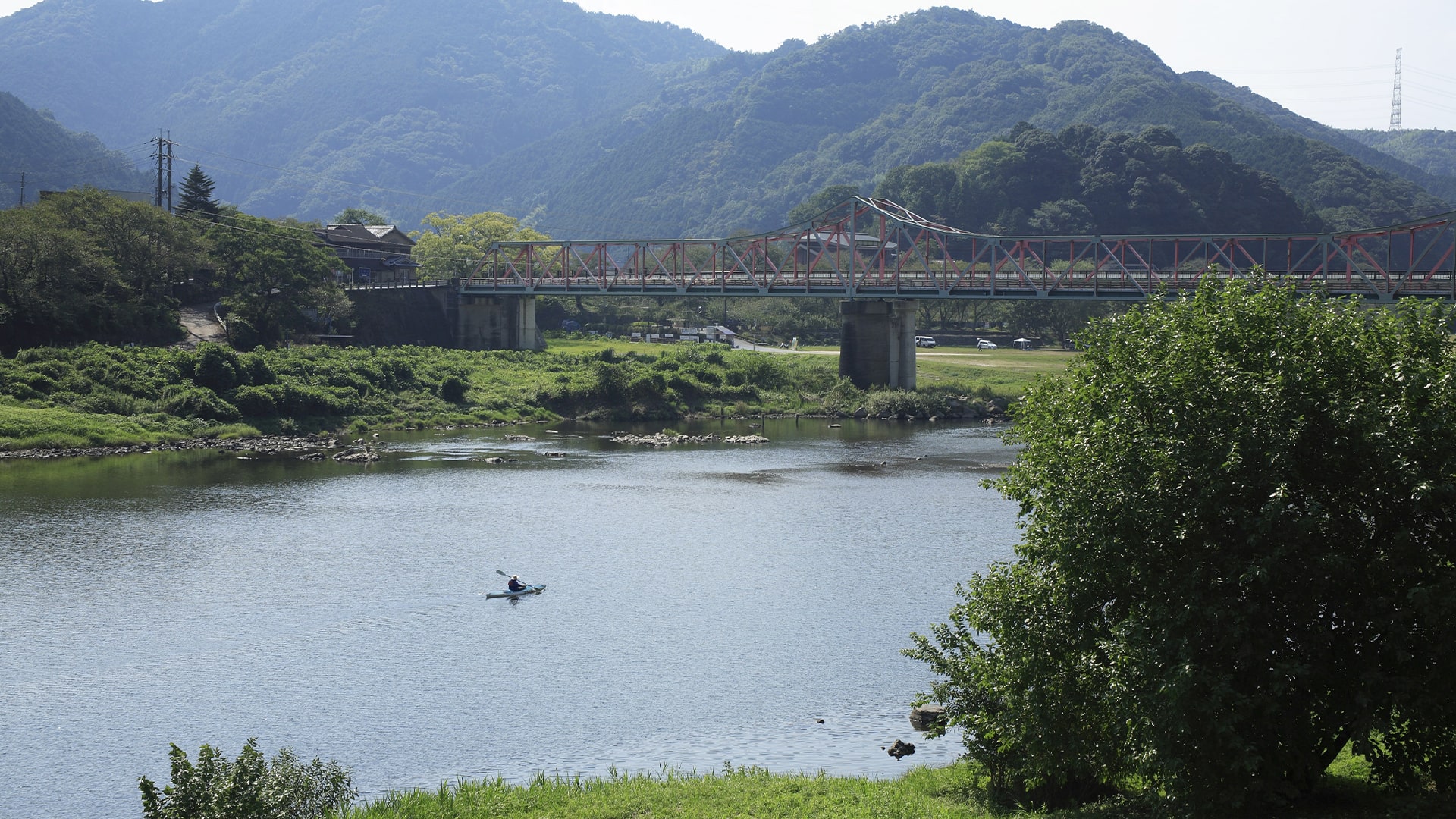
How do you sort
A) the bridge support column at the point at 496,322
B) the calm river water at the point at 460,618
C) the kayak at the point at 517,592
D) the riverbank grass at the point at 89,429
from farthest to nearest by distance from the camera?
the bridge support column at the point at 496,322 → the riverbank grass at the point at 89,429 → the kayak at the point at 517,592 → the calm river water at the point at 460,618

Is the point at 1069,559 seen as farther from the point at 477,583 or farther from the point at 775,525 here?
the point at 775,525

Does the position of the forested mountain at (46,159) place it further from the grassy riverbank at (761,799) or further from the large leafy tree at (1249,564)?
the large leafy tree at (1249,564)

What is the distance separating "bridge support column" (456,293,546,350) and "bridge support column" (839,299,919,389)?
74.7 feet

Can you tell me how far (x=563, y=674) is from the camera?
842 inches

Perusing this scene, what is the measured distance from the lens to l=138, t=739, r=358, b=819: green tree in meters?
13.0

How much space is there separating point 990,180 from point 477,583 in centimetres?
10071

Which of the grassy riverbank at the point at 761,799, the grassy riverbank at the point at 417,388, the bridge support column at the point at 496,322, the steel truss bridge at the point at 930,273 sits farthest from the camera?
the bridge support column at the point at 496,322

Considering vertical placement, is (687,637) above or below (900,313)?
below

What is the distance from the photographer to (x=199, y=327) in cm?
6394

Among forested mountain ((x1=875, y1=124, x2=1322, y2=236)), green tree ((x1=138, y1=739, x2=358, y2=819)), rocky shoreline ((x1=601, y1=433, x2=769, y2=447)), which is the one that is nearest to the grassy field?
rocky shoreline ((x1=601, y1=433, x2=769, y2=447))

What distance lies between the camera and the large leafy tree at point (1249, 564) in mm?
12227

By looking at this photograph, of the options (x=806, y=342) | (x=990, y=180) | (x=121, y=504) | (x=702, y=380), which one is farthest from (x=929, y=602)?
(x=990, y=180)

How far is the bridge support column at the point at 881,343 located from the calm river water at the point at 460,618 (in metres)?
25.4

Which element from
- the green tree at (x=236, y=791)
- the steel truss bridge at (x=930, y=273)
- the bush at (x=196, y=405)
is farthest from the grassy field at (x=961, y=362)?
the green tree at (x=236, y=791)
